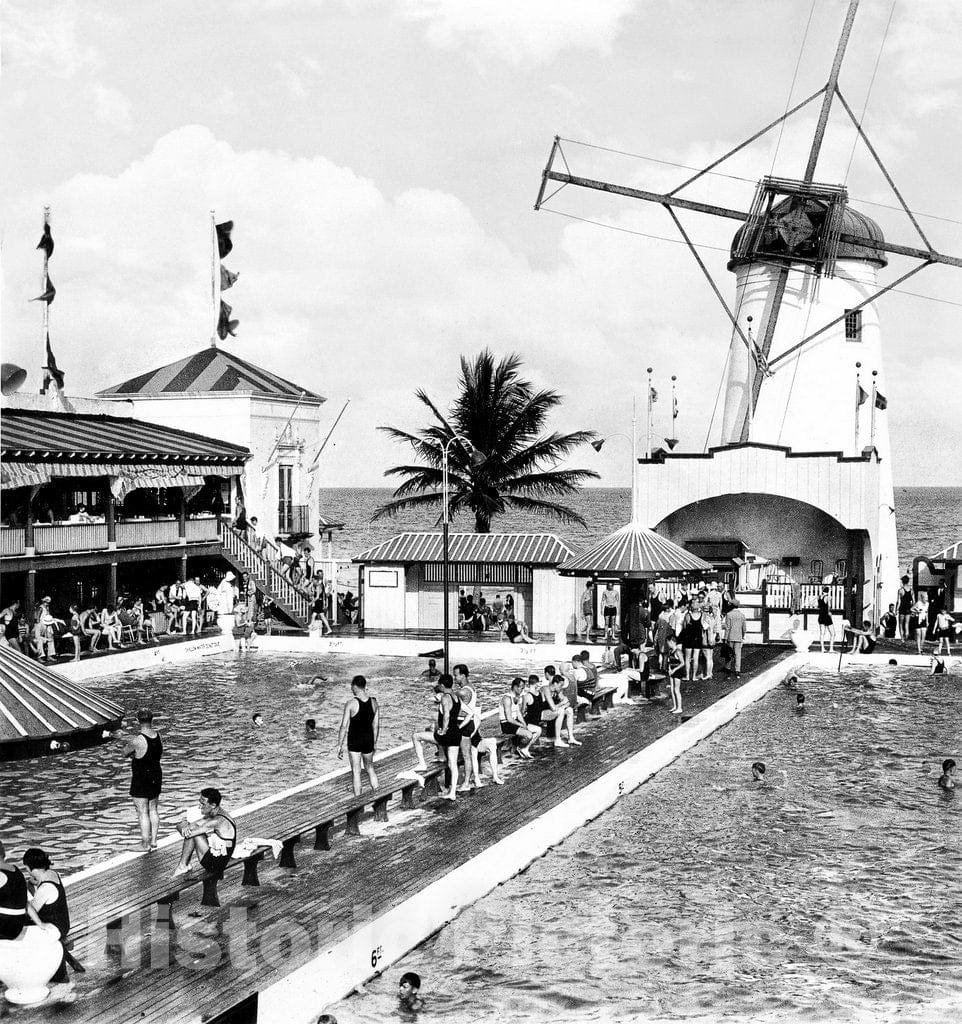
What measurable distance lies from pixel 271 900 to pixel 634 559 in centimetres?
1830

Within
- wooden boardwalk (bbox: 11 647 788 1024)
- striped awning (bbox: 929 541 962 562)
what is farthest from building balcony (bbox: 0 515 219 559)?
striped awning (bbox: 929 541 962 562)

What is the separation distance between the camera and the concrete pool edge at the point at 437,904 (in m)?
10.1

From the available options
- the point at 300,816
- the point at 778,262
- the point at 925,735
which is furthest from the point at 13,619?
the point at 778,262

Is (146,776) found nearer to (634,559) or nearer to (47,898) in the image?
(47,898)

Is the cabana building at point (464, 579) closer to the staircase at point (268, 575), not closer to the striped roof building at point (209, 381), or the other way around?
the staircase at point (268, 575)

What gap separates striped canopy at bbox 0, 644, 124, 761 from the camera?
355 inches

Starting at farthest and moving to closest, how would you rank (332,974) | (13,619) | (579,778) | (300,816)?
(13,619) → (579,778) → (300,816) → (332,974)

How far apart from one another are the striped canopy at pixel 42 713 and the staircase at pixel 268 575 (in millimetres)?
27053

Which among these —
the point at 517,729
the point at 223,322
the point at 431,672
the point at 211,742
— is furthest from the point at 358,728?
the point at 223,322

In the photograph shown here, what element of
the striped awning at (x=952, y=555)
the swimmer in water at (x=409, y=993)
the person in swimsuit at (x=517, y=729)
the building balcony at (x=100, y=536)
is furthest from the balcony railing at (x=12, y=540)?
the striped awning at (x=952, y=555)

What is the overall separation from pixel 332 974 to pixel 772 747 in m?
12.6

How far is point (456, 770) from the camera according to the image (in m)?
16.5

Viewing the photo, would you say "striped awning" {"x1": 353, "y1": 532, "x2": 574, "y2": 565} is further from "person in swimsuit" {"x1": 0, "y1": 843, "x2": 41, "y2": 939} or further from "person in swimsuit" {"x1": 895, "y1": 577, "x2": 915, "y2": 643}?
"person in swimsuit" {"x1": 0, "y1": 843, "x2": 41, "y2": 939}

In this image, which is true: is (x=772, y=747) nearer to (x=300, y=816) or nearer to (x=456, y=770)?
(x=456, y=770)
